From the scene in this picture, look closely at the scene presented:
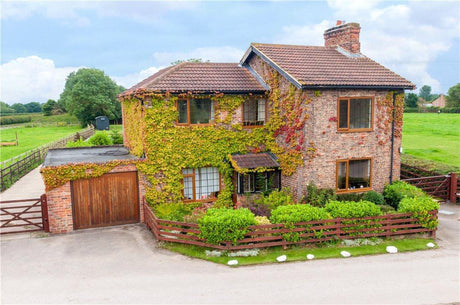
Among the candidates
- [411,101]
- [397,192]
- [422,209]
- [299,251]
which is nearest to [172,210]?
[299,251]

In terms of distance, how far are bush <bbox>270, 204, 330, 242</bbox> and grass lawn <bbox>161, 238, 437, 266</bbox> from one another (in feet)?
1.81

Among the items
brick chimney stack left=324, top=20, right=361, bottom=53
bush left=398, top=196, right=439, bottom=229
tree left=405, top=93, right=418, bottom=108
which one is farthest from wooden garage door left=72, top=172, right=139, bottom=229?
tree left=405, top=93, right=418, bottom=108

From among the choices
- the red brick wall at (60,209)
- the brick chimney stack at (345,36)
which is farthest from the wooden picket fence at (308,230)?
the brick chimney stack at (345,36)

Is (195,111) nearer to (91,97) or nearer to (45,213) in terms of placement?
(45,213)

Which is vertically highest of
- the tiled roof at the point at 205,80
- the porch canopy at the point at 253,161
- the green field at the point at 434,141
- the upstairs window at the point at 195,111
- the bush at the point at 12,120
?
the tiled roof at the point at 205,80

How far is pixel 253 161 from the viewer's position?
17891 mm

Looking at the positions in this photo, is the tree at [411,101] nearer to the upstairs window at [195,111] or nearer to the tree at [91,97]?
the tree at [91,97]

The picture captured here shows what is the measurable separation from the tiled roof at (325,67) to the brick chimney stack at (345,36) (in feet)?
1.67

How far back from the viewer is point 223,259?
1293 cm

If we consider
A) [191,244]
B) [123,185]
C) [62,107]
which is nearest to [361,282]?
[191,244]

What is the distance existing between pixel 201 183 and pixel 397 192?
31.3 feet

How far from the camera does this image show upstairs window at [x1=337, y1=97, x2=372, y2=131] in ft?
56.9

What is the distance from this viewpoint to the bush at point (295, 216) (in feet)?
44.9

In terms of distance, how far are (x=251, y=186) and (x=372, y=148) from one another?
6292 millimetres
